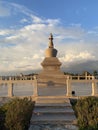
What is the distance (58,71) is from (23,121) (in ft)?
77.0

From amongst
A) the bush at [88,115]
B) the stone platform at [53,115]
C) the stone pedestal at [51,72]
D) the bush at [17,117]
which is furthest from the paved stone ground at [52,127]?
the stone pedestal at [51,72]

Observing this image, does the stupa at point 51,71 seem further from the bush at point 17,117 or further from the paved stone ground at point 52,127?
the paved stone ground at point 52,127

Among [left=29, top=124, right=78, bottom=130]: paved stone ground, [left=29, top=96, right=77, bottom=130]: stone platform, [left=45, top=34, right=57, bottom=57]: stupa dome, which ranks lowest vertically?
[left=29, top=124, right=78, bottom=130]: paved stone ground

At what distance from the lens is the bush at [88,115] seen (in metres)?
10.6

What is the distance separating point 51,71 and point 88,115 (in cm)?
2360

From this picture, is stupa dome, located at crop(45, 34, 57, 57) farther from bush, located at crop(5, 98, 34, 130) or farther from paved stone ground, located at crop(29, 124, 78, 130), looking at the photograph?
paved stone ground, located at crop(29, 124, 78, 130)

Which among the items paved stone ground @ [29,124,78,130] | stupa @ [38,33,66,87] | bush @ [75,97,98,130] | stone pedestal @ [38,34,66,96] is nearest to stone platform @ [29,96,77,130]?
paved stone ground @ [29,124,78,130]

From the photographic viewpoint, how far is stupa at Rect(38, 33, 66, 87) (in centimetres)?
3062

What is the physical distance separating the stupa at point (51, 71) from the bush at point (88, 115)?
59.5ft

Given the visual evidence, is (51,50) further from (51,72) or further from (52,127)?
(52,127)

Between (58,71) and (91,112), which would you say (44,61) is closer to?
(58,71)

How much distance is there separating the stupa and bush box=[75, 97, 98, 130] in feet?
59.5

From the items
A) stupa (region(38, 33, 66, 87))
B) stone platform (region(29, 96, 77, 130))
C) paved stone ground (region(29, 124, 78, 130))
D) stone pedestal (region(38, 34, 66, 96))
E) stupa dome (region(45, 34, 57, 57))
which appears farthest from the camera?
stupa dome (region(45, 34, 57, 57))

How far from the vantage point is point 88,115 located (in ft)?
35.8
